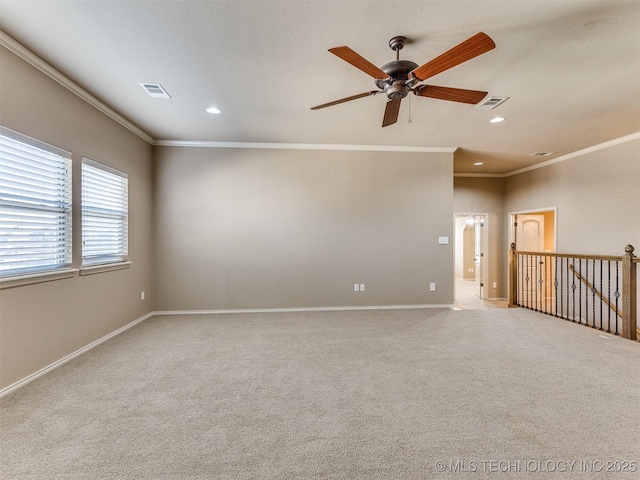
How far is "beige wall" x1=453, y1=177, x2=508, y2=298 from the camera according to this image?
6844 millimetres

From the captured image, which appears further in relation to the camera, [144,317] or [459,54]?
[144,317]

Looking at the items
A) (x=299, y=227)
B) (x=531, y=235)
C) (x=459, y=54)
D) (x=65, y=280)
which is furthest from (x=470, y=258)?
(x=65, y=280)

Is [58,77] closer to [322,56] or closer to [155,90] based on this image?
[155,90]

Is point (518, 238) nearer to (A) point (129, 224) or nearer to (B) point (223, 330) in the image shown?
(B) point (223, 330)

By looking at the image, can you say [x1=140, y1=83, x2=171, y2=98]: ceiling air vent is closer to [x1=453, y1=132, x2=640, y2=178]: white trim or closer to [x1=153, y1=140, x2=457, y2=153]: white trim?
[x1=153, y1=140, x2=457, y2=153]: white trim

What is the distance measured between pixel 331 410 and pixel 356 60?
2385 millimetres

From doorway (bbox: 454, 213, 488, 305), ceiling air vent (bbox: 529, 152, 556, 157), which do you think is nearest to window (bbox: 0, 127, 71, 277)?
doorway (bbox: 454, 213, 488, 305)

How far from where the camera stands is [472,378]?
2.45 meters

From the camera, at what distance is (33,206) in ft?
8.05

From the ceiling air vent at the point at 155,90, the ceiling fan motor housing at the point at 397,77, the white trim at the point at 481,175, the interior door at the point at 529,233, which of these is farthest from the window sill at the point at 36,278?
the interior door at the point at 529,233

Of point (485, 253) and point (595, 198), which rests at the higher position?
point (595, 198)

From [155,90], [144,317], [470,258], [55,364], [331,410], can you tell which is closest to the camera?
[331,410]

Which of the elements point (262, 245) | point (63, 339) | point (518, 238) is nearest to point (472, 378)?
point (262, 245)

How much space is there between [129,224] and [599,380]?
17.8 ft
